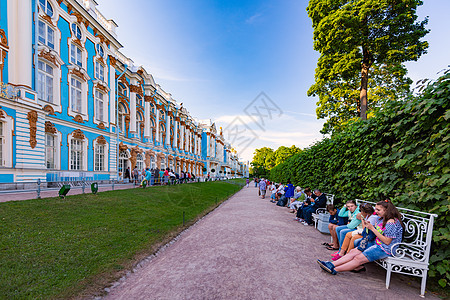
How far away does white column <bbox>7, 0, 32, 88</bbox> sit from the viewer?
11.6 meters

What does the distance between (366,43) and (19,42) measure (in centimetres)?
2025

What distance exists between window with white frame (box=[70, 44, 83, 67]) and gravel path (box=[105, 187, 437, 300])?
1817cm

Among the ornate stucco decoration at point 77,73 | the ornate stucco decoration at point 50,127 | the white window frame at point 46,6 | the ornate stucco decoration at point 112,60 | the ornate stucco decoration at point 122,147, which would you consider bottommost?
the ornate stucco decoration at point 122,147

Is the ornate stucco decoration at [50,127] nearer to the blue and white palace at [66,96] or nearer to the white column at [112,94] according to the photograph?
the blue and white palace at [66,96]

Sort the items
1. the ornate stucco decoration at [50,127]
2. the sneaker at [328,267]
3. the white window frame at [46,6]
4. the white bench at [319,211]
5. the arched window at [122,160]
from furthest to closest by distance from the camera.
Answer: the arched window at [122,160] < the ornate stucco decoration at [50,127] < the white window frame at [46,6] < the white bench at [319,211] < the sneaker at [328,267]

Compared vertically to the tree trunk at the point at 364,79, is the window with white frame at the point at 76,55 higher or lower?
higher

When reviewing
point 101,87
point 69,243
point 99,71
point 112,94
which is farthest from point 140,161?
point 69,243

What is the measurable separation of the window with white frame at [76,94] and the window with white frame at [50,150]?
9.42 feet

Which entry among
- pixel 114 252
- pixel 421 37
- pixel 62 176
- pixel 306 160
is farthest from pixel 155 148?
pixel 421 37

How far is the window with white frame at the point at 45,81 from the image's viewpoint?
1349 centimetres

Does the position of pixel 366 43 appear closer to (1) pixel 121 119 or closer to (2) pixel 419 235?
(2) pixel 419 235

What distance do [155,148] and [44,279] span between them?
2822 centimetres

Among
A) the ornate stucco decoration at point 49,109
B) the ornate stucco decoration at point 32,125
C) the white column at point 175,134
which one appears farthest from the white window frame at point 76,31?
the white column at point 175,134

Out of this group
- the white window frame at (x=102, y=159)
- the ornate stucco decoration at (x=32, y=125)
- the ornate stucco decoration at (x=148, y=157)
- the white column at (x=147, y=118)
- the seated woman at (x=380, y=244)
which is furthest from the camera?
the ornate stucco decoration at (x=148, y=157)
